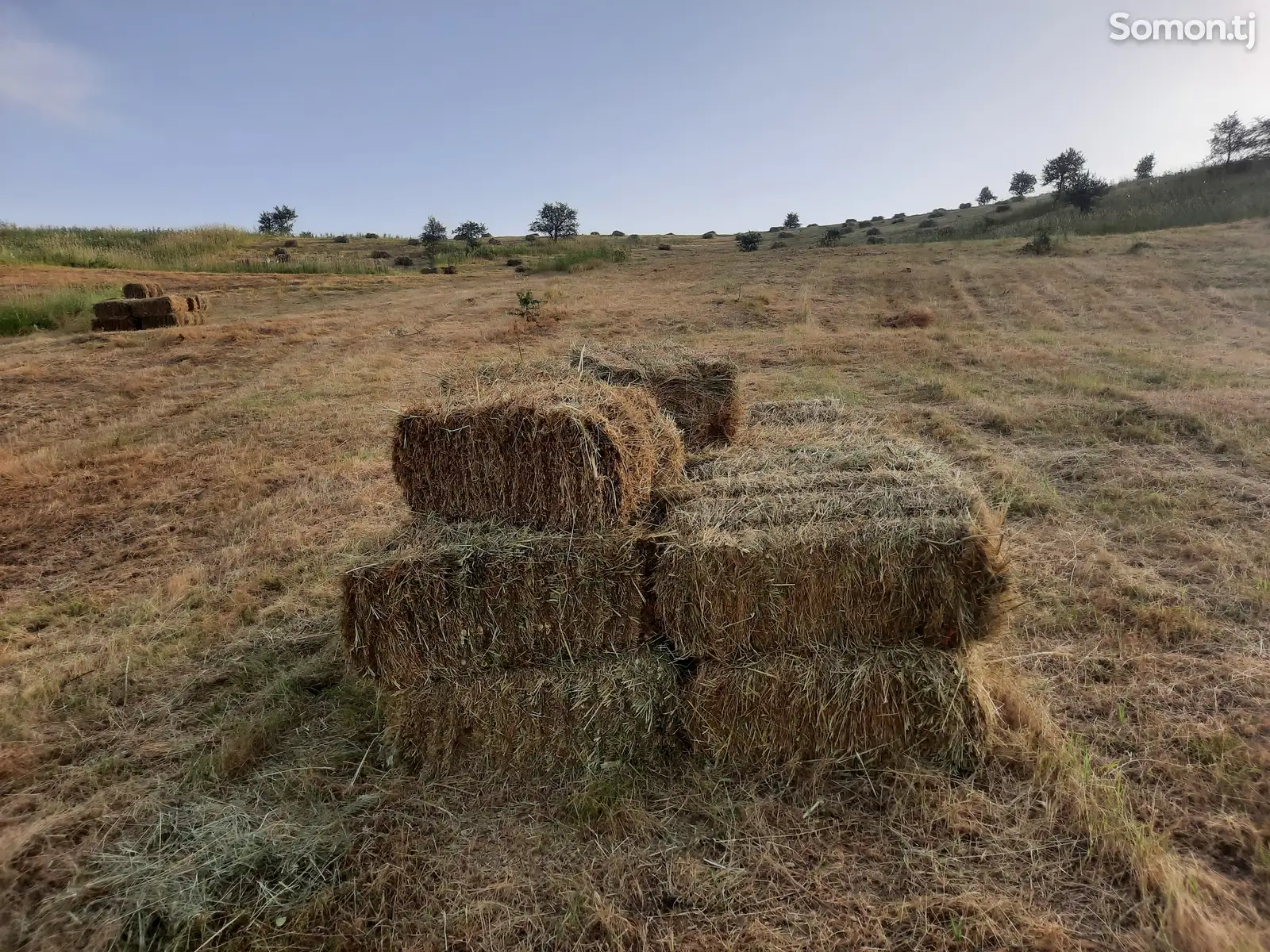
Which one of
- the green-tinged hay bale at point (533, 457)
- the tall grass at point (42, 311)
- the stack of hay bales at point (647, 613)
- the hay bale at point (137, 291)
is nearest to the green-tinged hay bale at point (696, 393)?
the green-tinged hay bale at point (533, 457)

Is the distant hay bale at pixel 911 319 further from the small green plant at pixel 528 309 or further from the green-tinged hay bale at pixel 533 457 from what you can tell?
the green-tinged hay bale at pixel 533 457

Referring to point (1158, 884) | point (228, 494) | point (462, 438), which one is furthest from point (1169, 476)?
point (228, 494)

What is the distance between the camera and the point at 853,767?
3.14 metres

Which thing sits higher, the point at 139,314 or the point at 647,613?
the point at 139,314

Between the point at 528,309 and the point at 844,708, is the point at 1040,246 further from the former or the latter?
the point at 844,708

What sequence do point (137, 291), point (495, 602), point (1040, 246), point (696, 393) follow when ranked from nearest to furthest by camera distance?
point (495, 602), point (696, 393), point (137, 291), point (1040, 246)

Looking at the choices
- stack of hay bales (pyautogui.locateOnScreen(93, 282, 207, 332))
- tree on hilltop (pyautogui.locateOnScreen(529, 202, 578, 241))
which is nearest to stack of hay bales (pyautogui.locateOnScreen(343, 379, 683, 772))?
stack of hay bales (pyautogui.locateOnScreen(93, 282, 207, 332))

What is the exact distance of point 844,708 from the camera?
10.1 ft

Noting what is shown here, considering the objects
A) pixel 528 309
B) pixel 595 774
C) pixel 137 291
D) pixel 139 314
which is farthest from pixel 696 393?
pixel 137 291

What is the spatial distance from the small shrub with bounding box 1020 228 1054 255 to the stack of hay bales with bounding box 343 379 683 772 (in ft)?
85.8

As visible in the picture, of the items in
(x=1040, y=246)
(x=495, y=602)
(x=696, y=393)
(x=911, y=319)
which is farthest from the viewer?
(x=1040, y=246)

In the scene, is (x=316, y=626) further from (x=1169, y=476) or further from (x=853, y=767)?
(x=1169, y=476)

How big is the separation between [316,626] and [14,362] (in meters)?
13.6

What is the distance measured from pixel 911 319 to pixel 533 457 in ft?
49.5
